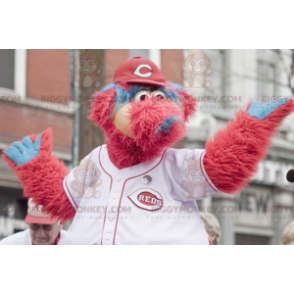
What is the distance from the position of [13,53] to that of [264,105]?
9.80ft

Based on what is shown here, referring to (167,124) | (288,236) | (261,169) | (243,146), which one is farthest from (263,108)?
(261,169)

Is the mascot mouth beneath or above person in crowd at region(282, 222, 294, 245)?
above

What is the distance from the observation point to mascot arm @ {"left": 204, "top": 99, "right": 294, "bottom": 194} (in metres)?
2.37

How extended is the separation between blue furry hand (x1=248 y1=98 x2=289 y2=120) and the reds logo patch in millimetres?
486

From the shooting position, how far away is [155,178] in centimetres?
247

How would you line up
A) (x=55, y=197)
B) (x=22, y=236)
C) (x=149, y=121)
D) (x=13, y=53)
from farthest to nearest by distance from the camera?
(x=13, y=53) < (x=22, y=236) < (x=55, y=197) < (x=149, y=121)

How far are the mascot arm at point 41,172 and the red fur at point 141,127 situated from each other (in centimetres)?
29

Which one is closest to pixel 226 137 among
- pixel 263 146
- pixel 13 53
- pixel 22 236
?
pixel 263 146

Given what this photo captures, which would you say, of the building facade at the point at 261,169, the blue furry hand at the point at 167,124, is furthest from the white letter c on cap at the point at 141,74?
the building facade at the point at 261,169

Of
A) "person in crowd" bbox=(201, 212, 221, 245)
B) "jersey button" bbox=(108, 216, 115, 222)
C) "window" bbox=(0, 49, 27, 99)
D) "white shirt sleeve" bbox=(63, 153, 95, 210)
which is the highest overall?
"window" bbox=(0, 49, 27, 99)

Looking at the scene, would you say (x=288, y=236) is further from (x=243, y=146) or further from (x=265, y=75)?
(x=265, y=75)

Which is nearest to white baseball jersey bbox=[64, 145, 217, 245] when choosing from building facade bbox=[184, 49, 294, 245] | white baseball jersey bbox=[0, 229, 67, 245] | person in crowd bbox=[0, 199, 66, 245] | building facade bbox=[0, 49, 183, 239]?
person in crowd bbox=[0, 199, 66, 245]

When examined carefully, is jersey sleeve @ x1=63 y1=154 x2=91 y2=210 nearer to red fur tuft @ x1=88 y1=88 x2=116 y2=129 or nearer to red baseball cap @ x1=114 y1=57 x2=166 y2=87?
→ red fur tuft @ x1=88 y1=88 x2=116 y2=129
